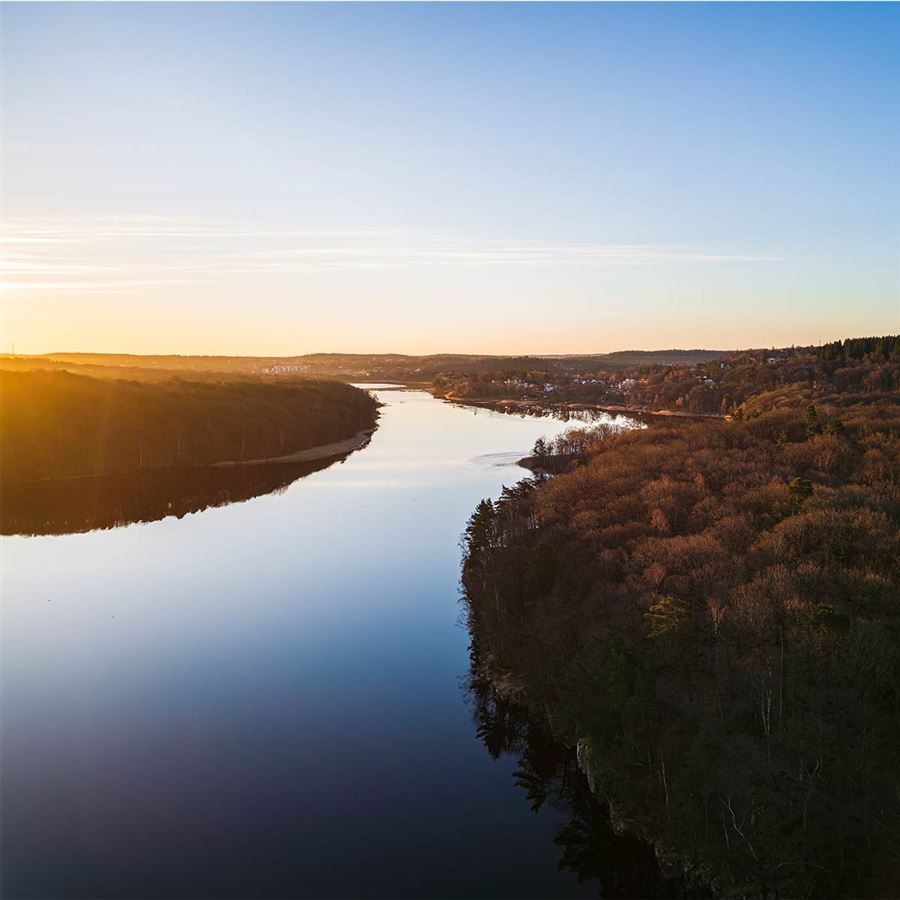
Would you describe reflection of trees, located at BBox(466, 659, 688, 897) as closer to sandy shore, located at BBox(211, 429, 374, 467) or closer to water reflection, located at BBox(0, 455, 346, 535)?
water reflection, located at BBox(0, 455, 346, 535)

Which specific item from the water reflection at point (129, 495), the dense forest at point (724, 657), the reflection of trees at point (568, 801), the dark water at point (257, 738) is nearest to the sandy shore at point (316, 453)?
the water reflection at point (129, 495)

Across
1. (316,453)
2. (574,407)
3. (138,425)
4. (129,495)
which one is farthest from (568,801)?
(574,407)

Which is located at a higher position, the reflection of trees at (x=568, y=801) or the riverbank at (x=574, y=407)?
the riverbank at (x=574, y=407)

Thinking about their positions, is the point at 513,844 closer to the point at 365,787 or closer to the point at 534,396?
the point at 365,787

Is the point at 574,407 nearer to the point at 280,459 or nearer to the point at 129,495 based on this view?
the point at 280,459

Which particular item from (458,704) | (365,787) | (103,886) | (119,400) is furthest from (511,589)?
(119,400)

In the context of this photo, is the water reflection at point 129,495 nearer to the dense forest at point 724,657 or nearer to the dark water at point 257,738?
the dark water at point 257,738
